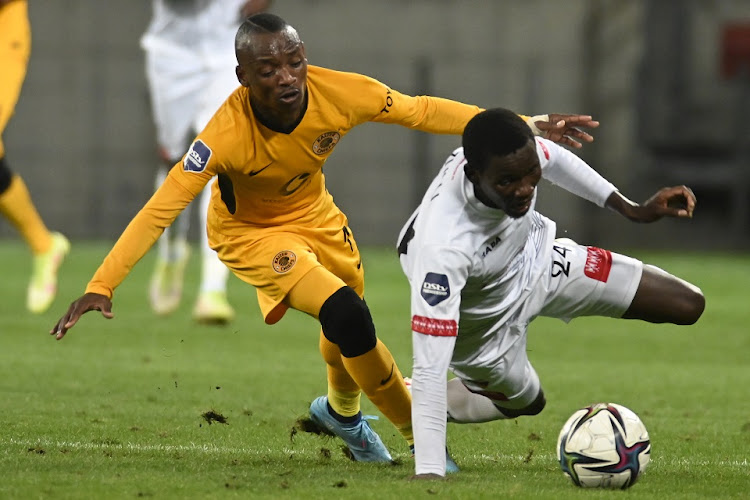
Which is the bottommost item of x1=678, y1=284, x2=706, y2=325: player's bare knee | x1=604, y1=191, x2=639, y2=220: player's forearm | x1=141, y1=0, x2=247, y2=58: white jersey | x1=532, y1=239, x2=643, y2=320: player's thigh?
x1=678, y1=284, x2=706, y2=325: player's bare knee

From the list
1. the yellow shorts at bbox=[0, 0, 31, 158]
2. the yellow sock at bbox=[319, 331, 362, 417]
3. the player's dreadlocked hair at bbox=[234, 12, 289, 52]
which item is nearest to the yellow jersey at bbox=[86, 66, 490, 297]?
the player's dreadlocked hair at bbox=[234, 12, 289, 52]

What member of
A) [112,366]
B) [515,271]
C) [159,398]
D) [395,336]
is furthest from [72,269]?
[515,271]

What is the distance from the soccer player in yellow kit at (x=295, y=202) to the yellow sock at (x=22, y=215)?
3.85 m

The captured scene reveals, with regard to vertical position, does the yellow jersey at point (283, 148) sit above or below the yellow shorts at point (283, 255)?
above

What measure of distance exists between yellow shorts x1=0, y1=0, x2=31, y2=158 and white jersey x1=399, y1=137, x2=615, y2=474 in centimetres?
439

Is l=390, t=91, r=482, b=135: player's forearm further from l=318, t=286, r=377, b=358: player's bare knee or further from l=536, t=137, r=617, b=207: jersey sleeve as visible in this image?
l=318, t=286, r=377, b=358: player's bare knee

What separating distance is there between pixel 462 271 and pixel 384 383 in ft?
2.08

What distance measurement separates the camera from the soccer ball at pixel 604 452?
4117 mm

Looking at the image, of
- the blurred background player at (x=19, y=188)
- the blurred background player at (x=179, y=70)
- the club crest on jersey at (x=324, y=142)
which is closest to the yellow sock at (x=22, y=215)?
the blurred background player at (x=19, y=188)

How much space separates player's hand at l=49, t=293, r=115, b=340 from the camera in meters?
4.13

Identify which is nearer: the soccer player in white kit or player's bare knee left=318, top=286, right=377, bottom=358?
the soccer player in white kit

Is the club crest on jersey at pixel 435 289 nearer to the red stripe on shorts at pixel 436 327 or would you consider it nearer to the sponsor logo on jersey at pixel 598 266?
the red stripe on shorts at pixel 436 327

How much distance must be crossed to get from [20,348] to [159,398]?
6.80ft

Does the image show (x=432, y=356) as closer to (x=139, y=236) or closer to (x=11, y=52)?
(x=139, y=236)
